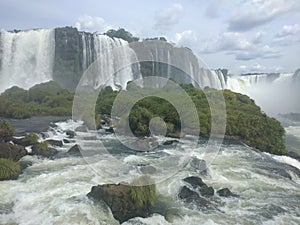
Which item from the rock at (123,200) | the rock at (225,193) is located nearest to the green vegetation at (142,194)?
the rock at (123,200)

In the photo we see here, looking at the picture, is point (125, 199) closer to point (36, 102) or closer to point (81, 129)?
point (81, 129)

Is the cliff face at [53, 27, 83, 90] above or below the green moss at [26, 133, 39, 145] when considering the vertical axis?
above

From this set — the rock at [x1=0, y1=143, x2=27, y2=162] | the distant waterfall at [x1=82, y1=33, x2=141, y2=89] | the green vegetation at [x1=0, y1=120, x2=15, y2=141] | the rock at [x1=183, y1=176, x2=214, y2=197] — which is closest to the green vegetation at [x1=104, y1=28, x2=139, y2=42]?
the distant waterfall at [x1=82, y1=33, x2=141, y2=89]

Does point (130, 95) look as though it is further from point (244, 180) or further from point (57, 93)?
point (244, 180)

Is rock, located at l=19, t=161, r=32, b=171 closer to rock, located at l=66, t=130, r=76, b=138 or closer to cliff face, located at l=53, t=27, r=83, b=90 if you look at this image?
rock, located at l=66, t=130, r=76, b=138

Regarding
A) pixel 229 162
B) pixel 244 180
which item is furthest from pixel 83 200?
pixel 229 162

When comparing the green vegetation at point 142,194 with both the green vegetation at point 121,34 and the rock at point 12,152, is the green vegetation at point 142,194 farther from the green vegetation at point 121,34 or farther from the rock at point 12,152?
the green vegetation at point 121,34
